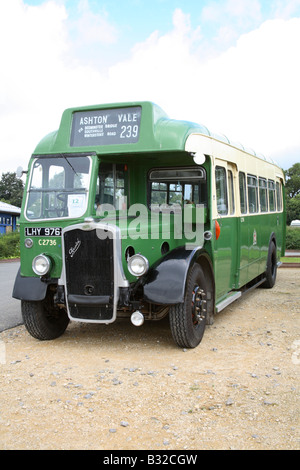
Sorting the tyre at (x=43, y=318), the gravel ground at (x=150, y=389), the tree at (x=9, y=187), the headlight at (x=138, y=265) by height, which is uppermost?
the tree at (x=9, y=187)

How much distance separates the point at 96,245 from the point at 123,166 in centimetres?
185

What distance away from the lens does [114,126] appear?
685 centimetres

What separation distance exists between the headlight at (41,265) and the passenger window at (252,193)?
4650 mm

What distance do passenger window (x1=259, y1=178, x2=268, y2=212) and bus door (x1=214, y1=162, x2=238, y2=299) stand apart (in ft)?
7.98

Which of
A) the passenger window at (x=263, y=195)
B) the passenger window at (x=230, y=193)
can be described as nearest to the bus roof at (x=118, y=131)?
the passenger window at (x=230, y=193)

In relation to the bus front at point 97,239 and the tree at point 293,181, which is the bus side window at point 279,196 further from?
the tree at point 293,181

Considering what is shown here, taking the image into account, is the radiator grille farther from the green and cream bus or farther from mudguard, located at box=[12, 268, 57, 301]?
mudguard, located at box=[12, 268, 57, 301]

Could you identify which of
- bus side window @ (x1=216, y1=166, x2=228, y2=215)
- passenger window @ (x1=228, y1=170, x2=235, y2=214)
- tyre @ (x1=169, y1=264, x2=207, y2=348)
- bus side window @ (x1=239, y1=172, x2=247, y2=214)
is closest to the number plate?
tyre @ (x1=169, y1=264, x2=207, y2=348)

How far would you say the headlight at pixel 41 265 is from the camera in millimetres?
6520

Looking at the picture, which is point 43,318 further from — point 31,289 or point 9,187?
point 9,187

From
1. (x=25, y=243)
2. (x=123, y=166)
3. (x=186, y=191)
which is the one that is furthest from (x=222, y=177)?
(x=25, y=243)

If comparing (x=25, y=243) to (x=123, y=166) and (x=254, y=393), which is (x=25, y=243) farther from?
(x=254, y=393)

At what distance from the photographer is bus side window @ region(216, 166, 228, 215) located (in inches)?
305
